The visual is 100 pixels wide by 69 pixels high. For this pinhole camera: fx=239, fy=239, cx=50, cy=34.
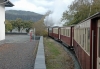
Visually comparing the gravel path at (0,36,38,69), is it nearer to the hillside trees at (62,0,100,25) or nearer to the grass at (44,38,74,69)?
the grass at (44,38,74,69)

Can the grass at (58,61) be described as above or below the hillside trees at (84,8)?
below

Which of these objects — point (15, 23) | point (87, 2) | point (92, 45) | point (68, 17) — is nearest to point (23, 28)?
point (15, 23)

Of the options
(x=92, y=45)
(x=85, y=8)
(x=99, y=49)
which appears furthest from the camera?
(x=85, y=8)

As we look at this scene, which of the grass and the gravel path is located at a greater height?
the gravel path

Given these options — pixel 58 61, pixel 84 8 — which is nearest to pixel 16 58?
pixel 58 61

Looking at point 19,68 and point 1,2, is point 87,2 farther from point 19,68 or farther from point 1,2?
point 19,68

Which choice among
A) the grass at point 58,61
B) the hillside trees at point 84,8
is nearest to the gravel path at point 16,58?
the grass at point 58,61

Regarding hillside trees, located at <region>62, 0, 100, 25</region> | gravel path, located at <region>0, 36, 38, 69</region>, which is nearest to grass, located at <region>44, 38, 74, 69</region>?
gravel path, located at <region>0, 36, 38, 69</region>

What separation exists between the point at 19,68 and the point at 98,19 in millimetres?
5389

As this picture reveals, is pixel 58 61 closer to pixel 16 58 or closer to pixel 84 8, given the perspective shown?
pixel 16 58

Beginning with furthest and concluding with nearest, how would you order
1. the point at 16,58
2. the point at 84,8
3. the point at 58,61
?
the point at 84,8 → the point at 16,58 → the point at 58,61

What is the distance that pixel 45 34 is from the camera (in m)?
47.7

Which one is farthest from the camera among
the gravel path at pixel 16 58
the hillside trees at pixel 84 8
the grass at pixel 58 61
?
the hillside trees at pixel 84 8

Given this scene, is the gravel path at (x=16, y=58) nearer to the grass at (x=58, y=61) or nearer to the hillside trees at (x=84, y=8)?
the grass at (x=58, y=61)
